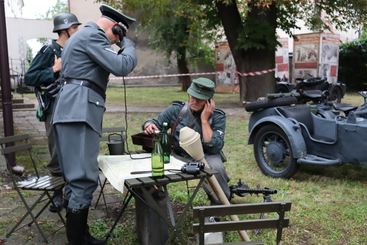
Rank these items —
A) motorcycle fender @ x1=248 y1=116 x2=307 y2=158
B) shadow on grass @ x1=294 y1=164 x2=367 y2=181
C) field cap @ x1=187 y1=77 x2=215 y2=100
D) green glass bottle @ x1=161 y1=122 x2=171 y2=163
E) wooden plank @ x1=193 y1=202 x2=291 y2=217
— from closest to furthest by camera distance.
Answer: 1. wooden plank @ x1=193 y1=202 x2=291 y2=217
2. green glass bottle @ x1=161 y1=122 x2=171 y2=163
3. field cap @ x1=187 y1=77 x2=215 y2=100
4. motorcycle fender @ x1=248 y1=116 x2=307 y2=158
5. shadow on grass @ x1=294 y1=164 x2=367 y2=181

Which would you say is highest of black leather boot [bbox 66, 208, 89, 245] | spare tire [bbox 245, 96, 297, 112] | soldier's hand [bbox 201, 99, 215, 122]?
soldier's hand [bbox 201, 99, 215, 122]

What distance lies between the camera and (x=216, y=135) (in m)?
4.14

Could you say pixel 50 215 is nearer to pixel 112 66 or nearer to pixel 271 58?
pixel 112 66

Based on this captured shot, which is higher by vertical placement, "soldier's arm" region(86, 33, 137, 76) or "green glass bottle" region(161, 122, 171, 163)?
"soldier's arm" region(86, 33, 137, 76)

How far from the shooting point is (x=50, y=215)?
183 inches

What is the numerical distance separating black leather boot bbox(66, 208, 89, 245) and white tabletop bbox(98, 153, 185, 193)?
1.03ft

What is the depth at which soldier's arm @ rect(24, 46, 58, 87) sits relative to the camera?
14.6 feet

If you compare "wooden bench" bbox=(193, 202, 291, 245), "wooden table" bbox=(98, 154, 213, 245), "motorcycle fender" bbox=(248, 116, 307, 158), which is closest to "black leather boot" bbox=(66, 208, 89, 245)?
"wooden table" bbox=(98, 154, 213, 245)

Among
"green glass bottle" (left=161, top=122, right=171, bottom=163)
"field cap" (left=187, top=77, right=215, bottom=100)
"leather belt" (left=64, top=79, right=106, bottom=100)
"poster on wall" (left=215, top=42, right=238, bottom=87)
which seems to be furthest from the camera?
"poster on wall" (left=215, top=42, right=238, bottom=87)

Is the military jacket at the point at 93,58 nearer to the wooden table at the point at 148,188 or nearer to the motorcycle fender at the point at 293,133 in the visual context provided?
the wooden table at the point at 148,188

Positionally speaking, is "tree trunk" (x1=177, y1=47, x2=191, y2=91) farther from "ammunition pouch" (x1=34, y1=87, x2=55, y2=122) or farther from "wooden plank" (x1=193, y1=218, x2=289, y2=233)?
"wooden plank" (x1=193, y1=218, x2=289, y2=233)

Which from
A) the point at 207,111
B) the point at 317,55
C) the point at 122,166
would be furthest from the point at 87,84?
the point at 317,55

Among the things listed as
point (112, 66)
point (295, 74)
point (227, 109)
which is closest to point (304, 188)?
point (112, 66)

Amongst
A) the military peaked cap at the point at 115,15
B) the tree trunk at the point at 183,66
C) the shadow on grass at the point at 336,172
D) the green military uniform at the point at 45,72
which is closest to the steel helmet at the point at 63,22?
the green military uniform at the point at 45,72
